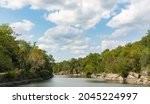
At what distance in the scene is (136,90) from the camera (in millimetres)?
8695

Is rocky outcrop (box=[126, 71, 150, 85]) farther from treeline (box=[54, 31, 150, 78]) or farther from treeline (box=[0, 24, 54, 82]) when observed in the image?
treeline (box=[0, 24, 54, 82])

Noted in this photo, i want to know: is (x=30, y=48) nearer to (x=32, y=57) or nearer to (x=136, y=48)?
(x=32, y=57)

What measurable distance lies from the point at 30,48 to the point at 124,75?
2704 cm

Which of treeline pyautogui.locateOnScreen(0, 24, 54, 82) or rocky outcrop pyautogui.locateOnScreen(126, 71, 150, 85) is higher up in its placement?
treeline pyautogui.locateOnScreen(0, 24, 54, 82)

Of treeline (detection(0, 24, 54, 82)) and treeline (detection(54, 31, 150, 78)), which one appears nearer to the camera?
treeline (detection(0, 24, 54, 82))

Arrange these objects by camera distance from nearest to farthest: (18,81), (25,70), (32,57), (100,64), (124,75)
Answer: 1. (18,81)
2. (25,70)
3. (32,57)
4. (124,75)
5. (100,64)

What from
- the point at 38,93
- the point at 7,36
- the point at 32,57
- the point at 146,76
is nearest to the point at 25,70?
the point at 32,57

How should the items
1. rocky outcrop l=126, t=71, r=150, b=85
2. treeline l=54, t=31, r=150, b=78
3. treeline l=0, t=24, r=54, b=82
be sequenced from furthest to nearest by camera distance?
treeline l=54, t=31, r=150, b=78, rocky outcrop l=126, t=71, r=150, b=85, treeline l=0, t=24, r=54, b=82

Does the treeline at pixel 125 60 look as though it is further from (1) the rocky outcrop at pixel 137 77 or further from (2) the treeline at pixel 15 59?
(2) the treeline at pixel 15 59

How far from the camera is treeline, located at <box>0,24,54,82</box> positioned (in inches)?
2205

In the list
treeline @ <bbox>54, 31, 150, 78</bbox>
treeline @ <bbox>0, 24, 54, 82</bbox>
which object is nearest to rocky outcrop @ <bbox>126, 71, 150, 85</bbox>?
treeline @ <bbox>54, 31, 150, 78</bbox>

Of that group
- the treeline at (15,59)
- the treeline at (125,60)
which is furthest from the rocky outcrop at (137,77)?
the treeline at (15,59)

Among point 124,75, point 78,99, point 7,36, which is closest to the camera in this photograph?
point 78,99

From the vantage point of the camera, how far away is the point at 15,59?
7206 centimetres
